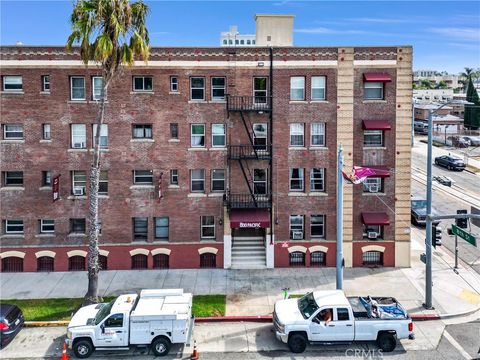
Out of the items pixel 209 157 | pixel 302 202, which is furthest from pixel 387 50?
pixel 209 157

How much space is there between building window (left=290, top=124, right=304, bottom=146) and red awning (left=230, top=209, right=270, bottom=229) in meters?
4.80

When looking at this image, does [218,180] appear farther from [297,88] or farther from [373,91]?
[373,91]

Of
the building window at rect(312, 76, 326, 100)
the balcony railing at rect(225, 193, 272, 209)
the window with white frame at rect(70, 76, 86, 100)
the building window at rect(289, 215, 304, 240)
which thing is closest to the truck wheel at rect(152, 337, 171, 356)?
the balcony railing at rect(225, 193, 272, 209)

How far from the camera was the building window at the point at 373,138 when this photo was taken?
30609 millimetres

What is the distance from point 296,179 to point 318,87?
6088mm

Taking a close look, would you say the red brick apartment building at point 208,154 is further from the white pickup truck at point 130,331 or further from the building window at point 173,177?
the white pickup truck at point 130,331

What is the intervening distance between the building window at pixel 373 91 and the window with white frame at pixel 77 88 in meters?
17.9

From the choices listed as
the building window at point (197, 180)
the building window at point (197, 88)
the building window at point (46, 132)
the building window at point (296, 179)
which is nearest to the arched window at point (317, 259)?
the building window at point (296, 179)

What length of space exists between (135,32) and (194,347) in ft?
50.4

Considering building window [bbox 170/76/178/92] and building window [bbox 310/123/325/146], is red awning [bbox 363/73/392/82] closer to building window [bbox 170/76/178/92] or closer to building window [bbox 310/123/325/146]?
building window [bbox 310/123/325/146]

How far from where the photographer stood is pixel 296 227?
3116cm

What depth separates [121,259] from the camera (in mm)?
30484

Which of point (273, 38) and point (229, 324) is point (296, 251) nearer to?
point (229, 324)

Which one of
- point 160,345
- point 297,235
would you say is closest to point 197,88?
point 297,235
